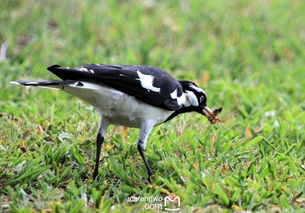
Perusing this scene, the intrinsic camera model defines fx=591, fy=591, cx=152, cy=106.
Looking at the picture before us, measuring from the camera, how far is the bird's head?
4945mm

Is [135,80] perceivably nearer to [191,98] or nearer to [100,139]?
[100,139]

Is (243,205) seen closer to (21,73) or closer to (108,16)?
(21,73)

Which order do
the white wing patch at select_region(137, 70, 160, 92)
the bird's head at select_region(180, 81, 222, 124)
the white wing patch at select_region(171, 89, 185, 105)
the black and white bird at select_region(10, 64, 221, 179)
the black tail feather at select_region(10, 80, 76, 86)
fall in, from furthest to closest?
1. the bird's head at select_region(180, 81, 222, 124)
2. the white wing patch at select_region(171, 89, 185, 105)
3. the white wing patch at select_region(137, 70, 160, 92)
4. the black and white bird at select_region(10, 64, 221, 179)
5. the black tail feather at select_region(10, 80, 76, 86)

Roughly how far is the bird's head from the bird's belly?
0.34 metres

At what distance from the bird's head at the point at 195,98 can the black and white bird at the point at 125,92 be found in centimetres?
8

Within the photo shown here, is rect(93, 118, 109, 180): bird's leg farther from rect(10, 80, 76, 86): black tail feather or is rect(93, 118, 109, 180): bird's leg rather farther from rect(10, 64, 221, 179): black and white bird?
rect(10, 80, 76, 86): black tail feather

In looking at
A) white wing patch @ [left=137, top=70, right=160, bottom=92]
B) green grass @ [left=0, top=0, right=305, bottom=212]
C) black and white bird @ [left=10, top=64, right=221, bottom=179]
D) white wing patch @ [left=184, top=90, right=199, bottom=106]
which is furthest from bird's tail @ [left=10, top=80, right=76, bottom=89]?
white wing patch @ [left=184, top=90, right=199, bottom=106]

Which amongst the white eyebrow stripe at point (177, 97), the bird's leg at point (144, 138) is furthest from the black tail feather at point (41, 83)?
the white eyebrow stripe at point (177, 97)

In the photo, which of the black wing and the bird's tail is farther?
the black wing

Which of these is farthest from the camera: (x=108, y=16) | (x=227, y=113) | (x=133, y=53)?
(x=108, y=16)

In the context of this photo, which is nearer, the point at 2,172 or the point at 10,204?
the point at 10,204

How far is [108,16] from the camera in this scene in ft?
27.6

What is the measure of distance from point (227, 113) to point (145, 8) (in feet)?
10.3

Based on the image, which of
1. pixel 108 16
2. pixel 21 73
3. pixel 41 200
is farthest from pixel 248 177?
pixel 108 16
